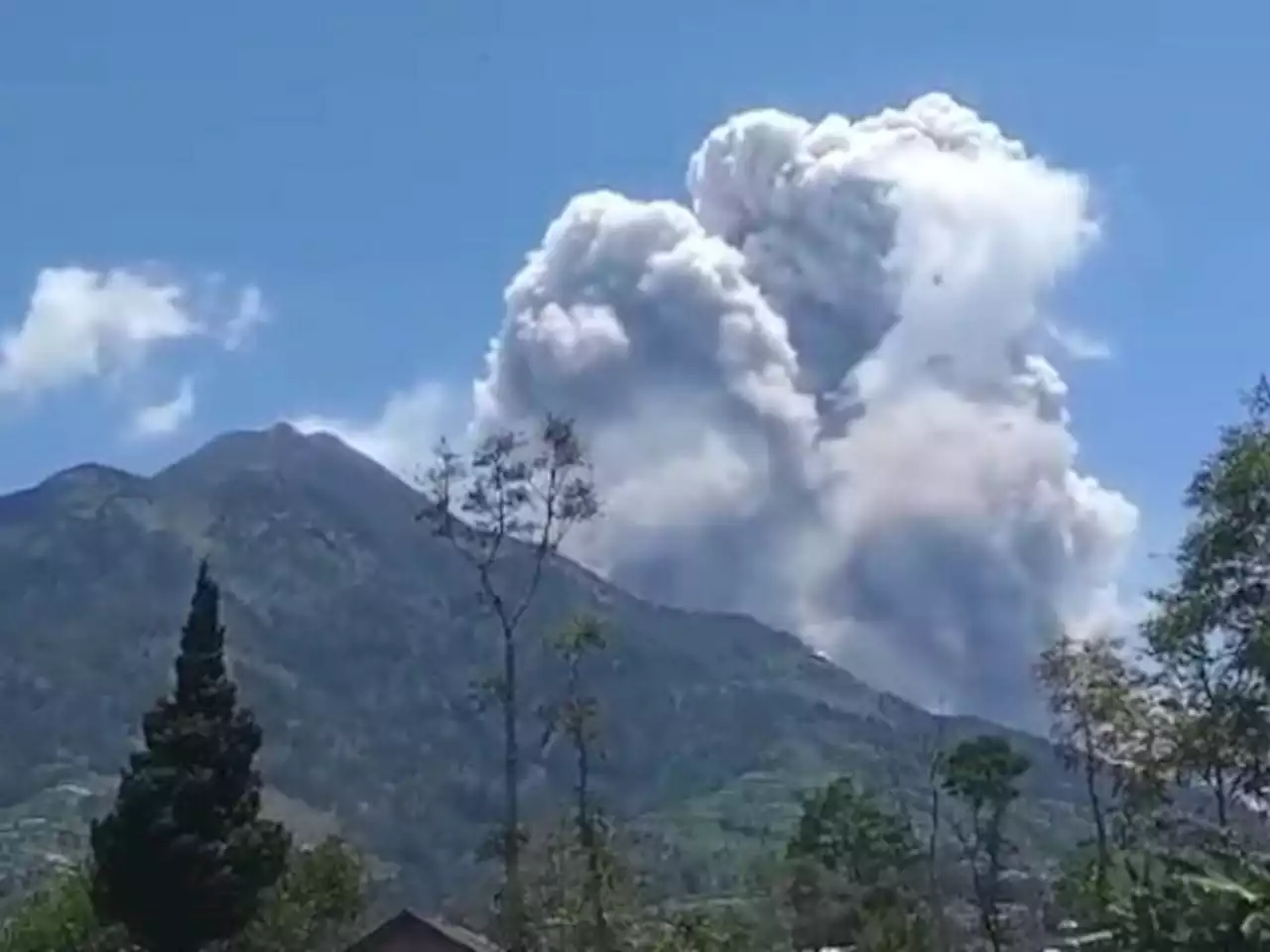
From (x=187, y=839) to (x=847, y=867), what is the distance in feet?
167

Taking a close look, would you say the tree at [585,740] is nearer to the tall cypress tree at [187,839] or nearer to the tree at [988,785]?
the tall cypress tree at [187,839]

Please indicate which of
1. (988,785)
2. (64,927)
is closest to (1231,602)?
(64,927)

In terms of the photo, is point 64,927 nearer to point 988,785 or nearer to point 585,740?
point 585,740

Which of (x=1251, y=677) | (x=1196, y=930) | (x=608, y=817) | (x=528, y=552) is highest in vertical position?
(x=528, y=552)

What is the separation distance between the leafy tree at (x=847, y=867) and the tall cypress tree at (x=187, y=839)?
33821 mm

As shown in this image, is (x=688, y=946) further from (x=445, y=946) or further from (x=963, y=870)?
(x=963, y=870)

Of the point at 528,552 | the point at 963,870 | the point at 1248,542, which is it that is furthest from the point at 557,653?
the point at 963,870

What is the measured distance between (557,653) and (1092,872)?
100 ft

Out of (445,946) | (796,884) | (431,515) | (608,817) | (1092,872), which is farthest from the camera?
(796,884)

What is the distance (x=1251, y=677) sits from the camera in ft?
84.3

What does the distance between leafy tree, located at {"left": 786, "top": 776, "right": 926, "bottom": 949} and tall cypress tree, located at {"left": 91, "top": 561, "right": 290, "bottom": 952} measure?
33.8 meters

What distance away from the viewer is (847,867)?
91938 mm

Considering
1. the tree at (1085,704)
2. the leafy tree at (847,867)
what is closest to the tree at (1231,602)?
the tree at (1085,704)

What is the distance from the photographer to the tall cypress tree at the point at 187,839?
A: 1763 inches
